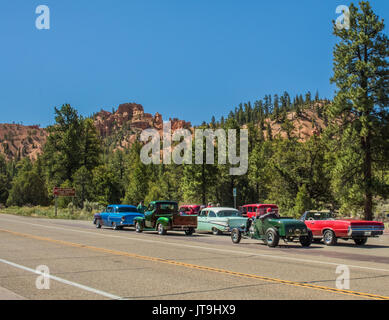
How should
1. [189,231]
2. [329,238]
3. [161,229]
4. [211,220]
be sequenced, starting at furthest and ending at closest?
[211,220]
[189,231]
[161,229]
[329,238]

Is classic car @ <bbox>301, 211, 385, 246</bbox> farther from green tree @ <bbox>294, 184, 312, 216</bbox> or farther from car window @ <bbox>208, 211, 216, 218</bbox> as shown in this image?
A: green tree @ <bbox>294, 184, 312, 216</bbox>

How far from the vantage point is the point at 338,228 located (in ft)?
61.4

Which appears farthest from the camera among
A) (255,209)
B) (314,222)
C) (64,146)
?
(64,146)

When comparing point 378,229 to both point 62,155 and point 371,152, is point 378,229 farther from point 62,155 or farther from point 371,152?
point 62,155

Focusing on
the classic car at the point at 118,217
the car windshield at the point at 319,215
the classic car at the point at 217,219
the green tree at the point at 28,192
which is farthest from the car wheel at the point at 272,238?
the green tree at the point at 28,192

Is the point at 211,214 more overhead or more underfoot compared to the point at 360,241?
more overhead

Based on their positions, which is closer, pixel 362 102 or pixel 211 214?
pixel 211 214

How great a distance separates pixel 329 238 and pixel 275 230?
312cm

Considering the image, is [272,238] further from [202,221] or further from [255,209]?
[255,209]

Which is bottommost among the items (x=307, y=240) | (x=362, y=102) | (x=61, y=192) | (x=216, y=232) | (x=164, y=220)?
(x=216, y=232)

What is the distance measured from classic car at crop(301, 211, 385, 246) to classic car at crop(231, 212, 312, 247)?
137 centimetres

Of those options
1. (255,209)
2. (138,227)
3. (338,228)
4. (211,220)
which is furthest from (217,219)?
(255,209)

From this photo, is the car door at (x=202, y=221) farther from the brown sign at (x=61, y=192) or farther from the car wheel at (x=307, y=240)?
the brown sign at (x=61, y=192)
